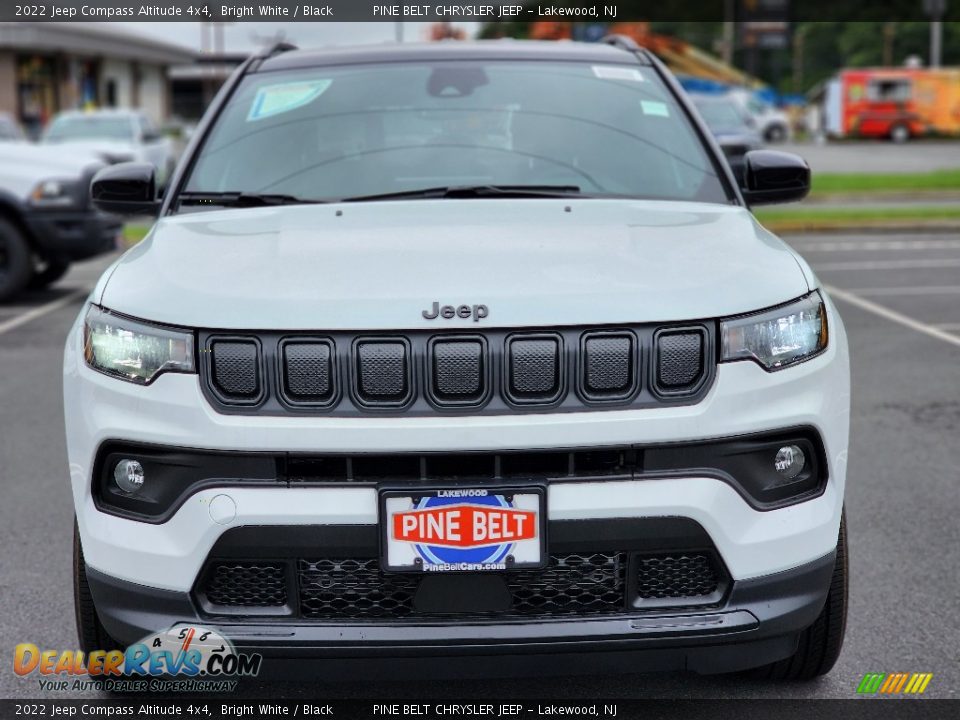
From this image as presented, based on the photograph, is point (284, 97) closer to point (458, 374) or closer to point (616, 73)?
point (616, 73)

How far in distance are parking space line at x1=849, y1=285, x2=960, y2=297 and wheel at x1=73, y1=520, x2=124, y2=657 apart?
861 centimetres

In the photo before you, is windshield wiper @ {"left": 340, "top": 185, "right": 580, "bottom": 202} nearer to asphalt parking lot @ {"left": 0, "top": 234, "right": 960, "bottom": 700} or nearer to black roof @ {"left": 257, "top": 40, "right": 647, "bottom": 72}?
black roof @ {"left": 257, "top": 40, "right": 647, "bottom": 72}

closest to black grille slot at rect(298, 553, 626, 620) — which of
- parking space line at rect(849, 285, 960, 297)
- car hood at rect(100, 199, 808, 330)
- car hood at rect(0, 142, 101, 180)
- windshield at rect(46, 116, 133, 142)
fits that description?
car hood at rect(100, 199, 808, 330)

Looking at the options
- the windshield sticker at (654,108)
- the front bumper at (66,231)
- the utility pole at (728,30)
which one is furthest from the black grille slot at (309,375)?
the utility pole at (728,30)

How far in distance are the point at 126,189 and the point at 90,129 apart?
67.8 ft

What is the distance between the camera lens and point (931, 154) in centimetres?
3966

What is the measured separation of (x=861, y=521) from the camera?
4.73m

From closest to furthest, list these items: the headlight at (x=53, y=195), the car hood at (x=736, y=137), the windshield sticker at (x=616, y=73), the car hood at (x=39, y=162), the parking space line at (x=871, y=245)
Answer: the windshield sticker at (x=616, y=73) → the headlight at (x=53, y=195) → the car hood at (x=39, y=162) → the parking space line at (x=871, y=245) → the car hood at (x=736, y=137)

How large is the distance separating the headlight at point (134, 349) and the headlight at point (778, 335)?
1.13 meters

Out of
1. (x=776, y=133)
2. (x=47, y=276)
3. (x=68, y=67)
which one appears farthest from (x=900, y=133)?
(x=47, y=276)

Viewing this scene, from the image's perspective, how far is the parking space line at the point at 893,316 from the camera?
867 cm

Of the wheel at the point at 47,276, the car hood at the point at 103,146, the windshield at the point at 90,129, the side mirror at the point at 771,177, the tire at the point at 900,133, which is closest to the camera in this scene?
the side mirror at the point at 771,177

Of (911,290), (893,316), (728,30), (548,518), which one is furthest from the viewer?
(728,30)

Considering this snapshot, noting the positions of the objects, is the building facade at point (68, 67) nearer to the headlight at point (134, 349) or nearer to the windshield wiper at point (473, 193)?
the windshield wiper at point (473, 193)
